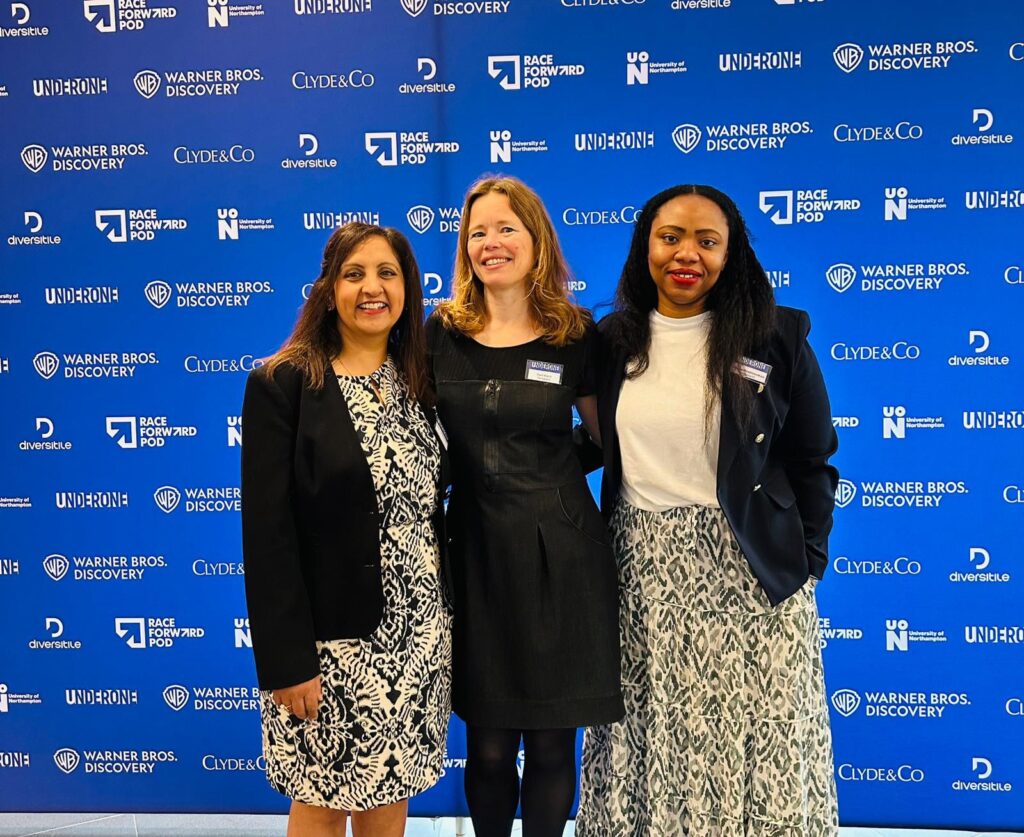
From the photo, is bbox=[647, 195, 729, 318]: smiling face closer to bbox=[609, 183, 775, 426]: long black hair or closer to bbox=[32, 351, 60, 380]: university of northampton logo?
bbox=[609, 183, 775, 426]: long black hair

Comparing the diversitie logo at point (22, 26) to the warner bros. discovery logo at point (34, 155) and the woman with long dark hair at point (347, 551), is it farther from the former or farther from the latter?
the woman with long dark hair at point (347, 551)

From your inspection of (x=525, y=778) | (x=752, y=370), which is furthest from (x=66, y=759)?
(x=752, y=370)

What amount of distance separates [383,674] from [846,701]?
185 centimetres

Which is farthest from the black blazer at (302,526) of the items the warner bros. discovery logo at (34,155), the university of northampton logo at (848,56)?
the university of northampton logo at (848,56)

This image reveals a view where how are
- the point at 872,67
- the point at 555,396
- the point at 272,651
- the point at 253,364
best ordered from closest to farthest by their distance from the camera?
the point at 272,651
the point at 555,396
the point at 872,67
the point at 253,364

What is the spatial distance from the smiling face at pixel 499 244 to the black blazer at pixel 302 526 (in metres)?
0.48

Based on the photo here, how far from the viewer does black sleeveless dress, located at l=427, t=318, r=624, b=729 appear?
6.38ft

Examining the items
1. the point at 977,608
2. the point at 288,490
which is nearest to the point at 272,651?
the point at 288,490

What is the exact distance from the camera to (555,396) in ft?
6.49

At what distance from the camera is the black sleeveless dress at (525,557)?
195 centimetres

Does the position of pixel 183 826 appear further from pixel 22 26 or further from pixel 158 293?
Answer: pixel 22 26

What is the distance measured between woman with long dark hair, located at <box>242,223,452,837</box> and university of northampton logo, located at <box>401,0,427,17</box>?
4.14 feet

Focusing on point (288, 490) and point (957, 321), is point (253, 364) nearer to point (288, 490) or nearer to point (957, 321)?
point (288, 490)

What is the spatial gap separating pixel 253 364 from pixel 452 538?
129 cm
